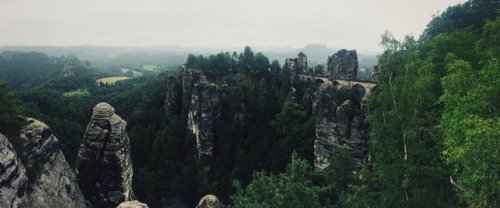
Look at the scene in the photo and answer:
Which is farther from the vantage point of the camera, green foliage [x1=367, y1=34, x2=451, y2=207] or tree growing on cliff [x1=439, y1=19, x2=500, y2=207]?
green foliage [x1=367, y1=34, x2=451, y2=207]

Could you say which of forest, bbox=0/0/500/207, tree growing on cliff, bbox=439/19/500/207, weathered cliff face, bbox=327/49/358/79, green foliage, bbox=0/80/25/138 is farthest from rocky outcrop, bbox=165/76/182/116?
tree growing on cliff, bbox=439/19/500/207

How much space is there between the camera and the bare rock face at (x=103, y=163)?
3403 centimetres

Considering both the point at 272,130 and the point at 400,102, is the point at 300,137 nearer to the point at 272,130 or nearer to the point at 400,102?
the point at 272,130

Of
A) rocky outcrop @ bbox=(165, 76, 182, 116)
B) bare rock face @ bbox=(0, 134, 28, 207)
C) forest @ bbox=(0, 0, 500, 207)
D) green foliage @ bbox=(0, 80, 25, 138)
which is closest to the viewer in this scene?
bare rock face @ bbox=(0, 134, 28, 207)

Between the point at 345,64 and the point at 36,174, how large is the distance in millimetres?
85225

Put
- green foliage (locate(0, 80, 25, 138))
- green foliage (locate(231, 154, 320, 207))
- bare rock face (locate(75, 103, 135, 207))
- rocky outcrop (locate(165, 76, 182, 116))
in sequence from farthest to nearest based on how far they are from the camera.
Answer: rocky outcrop (locate(165, 76, 182, 116)), bare rock face (locate(75, 103, 135, 207)), green foliage (locate(0, 80, 25, 138)), green foliage (locate(231, 154, 320, 207))

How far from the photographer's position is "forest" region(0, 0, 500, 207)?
24.2 meters

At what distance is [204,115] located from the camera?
7894 centimetres

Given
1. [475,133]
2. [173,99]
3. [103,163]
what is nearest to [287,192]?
[475,133]

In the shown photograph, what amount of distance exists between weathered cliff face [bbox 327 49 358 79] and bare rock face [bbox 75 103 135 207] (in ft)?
237

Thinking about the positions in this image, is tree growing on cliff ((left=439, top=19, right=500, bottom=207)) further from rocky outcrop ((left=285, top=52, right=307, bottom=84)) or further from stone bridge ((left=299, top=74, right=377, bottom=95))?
rocky outcrop ((left=285, top=52, right=307, bottom=84))

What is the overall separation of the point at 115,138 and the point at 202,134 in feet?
145

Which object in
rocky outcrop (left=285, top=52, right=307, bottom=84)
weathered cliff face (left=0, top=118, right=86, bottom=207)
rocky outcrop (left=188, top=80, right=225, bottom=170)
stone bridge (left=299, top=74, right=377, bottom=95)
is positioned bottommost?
rocky outcrop (left=188, top=80, right=225, bottom=170)

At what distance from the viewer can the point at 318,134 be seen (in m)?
56.3
